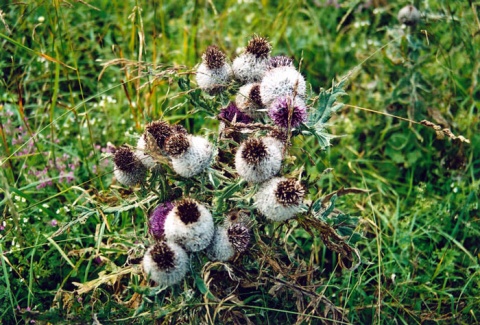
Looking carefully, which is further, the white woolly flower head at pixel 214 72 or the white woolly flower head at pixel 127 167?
the white woolly flower head at pixel 214 72

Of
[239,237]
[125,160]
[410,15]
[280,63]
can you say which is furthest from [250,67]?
[410,15]

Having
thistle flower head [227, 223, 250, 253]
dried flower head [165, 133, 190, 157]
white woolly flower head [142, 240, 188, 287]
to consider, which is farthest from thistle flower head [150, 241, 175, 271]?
dried flower head [165, 133, 190, 157]

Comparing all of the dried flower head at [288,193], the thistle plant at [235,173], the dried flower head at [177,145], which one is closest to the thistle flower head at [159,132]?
the thistle plant at [235,173]

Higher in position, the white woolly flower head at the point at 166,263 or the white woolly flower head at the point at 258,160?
the white woolly flower head at the point at 258,160

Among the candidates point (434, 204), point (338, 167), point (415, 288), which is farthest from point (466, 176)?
point (415, 288)

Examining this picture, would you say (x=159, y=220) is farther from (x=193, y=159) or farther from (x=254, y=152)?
(x=254, y=152)

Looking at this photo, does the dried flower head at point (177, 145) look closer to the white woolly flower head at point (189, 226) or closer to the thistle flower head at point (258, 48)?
the white woolly flower head at point (189, 226)
